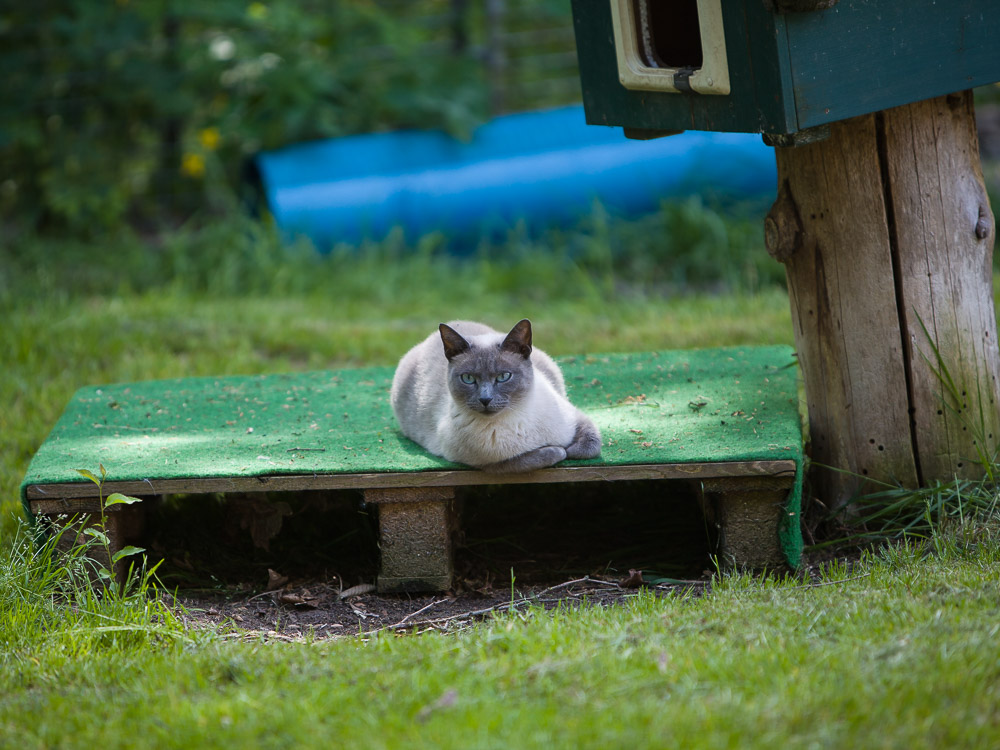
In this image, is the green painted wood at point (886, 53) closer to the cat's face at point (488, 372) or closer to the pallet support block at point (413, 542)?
the cat's face at point (488, 372)

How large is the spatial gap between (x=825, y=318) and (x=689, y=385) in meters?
0.79

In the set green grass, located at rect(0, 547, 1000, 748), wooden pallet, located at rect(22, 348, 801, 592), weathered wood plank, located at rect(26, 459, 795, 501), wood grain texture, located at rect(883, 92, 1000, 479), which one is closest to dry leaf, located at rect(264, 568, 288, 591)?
wooden pallet, located at rect(22, 348, 801, 592)

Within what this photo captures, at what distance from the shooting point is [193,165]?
8789 millimetres

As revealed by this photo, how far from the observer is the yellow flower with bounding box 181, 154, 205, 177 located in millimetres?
8742

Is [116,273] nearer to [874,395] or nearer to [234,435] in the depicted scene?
[234,435]

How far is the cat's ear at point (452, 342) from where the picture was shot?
3.63m

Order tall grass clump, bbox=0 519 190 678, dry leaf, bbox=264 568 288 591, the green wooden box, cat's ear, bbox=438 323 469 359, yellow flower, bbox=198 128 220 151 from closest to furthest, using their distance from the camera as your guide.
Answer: tall grass clump, bbox=0 519 190 678 → the green wooden box → cat's ear, bbox=438 323 469 359 → dry leaf, bbox=264 568 288 591 → yellow flower, bbox=198 128 220 151

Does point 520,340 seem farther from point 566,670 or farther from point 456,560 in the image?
point 566,670

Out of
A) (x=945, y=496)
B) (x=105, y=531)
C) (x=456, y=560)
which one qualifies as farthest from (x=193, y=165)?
(x=945, y=496)

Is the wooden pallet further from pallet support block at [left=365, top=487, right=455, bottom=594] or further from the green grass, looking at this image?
the green grass

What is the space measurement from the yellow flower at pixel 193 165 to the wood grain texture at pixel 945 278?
654 cm

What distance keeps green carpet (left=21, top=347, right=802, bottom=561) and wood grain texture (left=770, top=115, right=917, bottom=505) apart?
257mm

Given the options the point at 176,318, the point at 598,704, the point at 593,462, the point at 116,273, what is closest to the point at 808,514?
the point at 593,462

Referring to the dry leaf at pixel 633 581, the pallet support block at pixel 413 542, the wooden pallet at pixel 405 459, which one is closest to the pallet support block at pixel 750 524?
the wooden pallet at pixel 405 459
